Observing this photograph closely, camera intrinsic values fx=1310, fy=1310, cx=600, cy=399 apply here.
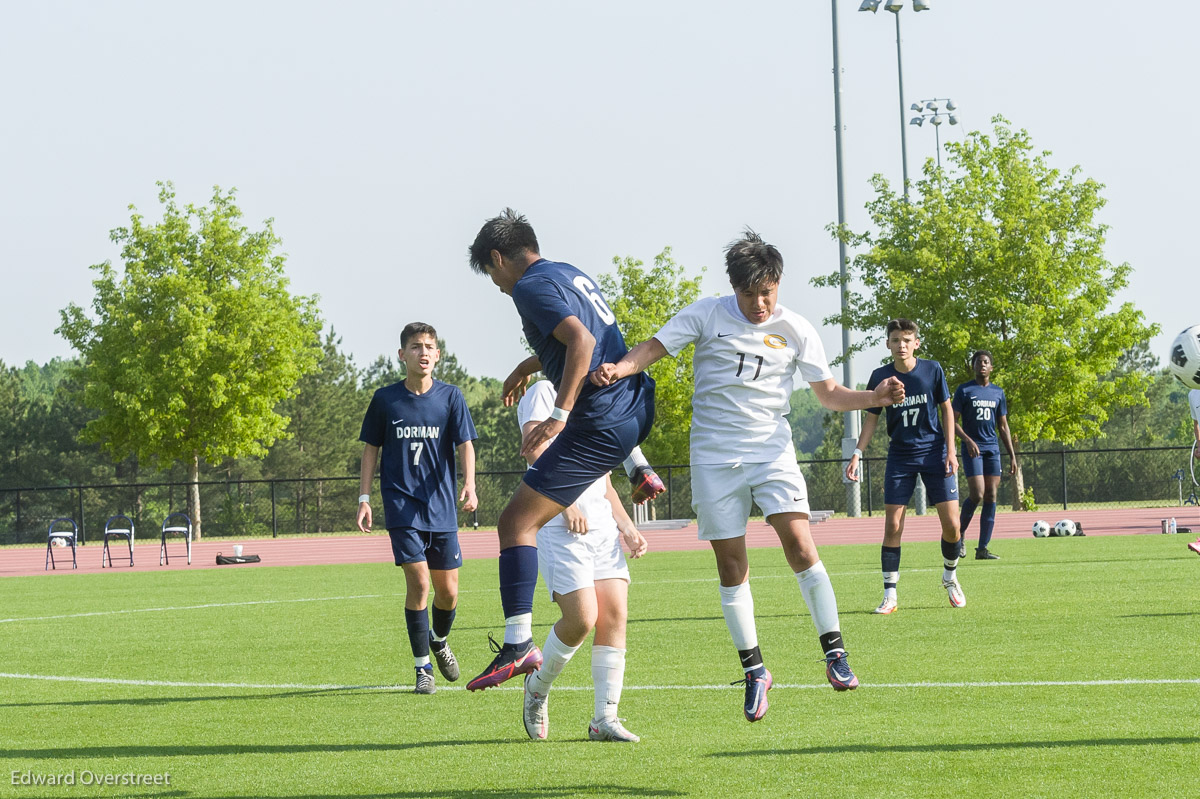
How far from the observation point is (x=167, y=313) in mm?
40750

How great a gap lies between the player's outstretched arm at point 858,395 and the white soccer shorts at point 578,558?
1.19 m

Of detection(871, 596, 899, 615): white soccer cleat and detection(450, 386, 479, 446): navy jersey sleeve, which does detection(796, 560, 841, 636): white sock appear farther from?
detection(871, 596, 899, 615): white soccer cleat

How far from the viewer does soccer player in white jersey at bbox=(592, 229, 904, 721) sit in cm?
590

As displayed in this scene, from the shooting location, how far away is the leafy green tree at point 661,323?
49.1 meters

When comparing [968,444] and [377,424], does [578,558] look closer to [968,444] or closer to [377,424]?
[377,424]

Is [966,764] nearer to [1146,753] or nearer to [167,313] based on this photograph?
[1146,753]

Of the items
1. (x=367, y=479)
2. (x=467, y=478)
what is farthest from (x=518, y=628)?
(x=367, y=479)

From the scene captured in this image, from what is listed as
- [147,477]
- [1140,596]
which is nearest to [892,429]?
[1140,596]

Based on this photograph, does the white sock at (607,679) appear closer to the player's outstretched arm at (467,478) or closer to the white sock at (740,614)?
the white sock at (740,614)

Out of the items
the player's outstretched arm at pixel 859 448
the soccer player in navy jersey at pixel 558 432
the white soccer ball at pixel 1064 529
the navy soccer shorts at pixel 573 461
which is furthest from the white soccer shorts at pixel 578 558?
the white soccer ball at pixel 1064 529

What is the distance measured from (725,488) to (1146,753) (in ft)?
6.69

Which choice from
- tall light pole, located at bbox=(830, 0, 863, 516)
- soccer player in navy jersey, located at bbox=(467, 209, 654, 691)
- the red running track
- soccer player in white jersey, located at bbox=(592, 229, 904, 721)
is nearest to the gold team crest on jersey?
soccer player in white jersey, located at bbox=(592, 229, 904, 721)

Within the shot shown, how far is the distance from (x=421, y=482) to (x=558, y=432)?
2.59 m

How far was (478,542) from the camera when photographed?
31.8m
